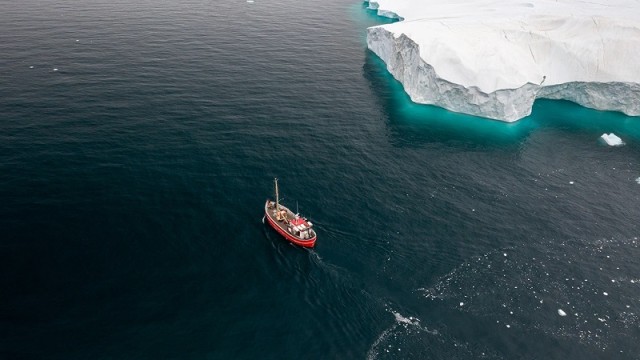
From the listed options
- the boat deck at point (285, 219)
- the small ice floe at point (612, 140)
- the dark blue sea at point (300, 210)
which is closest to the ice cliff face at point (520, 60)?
the dark blue sea at point (300, 210)

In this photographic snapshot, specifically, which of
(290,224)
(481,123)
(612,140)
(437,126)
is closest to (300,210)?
(290,224)

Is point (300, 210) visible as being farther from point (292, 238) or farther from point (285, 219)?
point (292, 238)

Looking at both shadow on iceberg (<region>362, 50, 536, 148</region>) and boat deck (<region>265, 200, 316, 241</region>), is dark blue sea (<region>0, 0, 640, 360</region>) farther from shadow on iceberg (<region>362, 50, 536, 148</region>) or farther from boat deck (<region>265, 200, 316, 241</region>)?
boat deck (<region>265, 200, 316, 241</region>)

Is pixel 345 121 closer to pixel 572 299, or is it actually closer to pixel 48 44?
pixel 572 299

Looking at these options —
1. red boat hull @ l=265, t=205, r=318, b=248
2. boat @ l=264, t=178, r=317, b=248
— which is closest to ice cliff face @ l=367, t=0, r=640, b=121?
boat @ l=264, t=178, r=317, b=248

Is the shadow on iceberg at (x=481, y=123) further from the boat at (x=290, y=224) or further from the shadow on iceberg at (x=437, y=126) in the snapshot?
the boat at (x=290, y=224)
